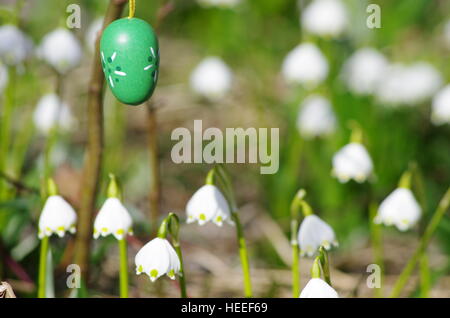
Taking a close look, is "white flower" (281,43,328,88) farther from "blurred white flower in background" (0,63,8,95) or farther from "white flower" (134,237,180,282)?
"white flower" (134,237,180,282)

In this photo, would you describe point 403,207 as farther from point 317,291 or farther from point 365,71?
point 365,71

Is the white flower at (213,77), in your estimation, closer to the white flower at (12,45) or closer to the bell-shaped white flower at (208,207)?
the white flower at (12,45)

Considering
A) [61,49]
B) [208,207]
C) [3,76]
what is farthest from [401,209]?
[3,76]

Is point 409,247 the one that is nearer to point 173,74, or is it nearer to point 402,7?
point 402,7

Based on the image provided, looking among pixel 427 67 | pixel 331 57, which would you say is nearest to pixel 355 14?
pixel 331 57

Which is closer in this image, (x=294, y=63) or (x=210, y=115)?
(x=294, y=63)

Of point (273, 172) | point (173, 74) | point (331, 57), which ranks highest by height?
point (173, 74)

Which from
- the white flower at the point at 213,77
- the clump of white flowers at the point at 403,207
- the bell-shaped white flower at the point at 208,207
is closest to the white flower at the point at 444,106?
the clump of white flowers at the point at 403,207
